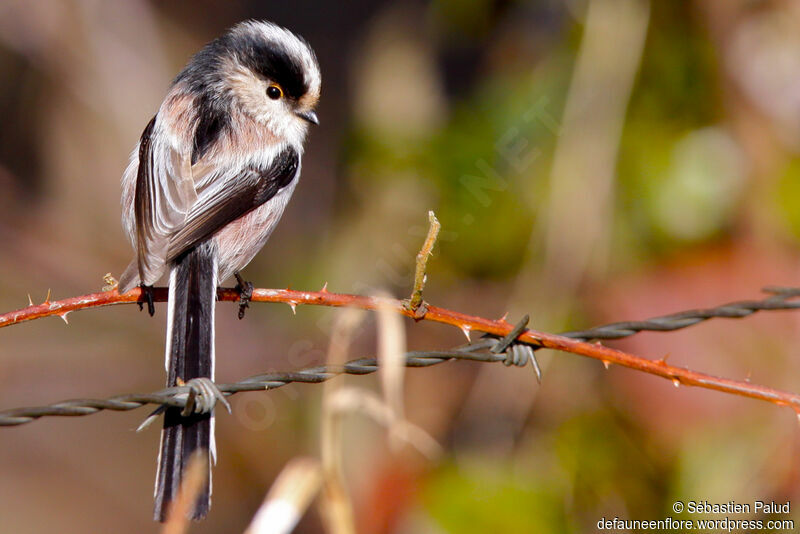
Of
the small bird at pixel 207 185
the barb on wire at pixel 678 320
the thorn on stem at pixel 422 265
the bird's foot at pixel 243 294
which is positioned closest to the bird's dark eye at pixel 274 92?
the small bird at pixel 207 185

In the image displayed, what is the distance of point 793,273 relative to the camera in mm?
4266

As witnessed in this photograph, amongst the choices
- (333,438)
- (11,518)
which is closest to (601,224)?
(333,438)

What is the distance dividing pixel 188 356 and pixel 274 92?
1319 millimetres

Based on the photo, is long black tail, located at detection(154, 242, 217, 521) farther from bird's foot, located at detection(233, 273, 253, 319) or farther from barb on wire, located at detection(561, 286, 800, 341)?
barb on wire, located at detection(561, 286, 800, 341)

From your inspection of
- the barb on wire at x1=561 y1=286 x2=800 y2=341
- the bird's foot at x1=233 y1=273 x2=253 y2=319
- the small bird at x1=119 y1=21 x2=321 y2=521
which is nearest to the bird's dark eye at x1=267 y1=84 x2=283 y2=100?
the small bird at x1=119 y1=21 x2=321 y2=521

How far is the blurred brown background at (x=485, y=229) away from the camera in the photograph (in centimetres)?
406

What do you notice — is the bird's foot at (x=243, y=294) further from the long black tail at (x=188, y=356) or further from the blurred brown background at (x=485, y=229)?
the blurred brown background at (x=485, y=229)

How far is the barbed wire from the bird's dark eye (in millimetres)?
1499

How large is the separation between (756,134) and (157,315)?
3851 millimetres

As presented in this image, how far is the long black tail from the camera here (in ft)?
7.09

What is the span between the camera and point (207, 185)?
286cm

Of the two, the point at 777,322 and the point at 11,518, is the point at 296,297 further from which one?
the point at 11,518

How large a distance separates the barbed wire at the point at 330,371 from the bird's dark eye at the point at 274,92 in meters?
1.50

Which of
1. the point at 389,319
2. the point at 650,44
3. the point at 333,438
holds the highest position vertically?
the point at 650,44
